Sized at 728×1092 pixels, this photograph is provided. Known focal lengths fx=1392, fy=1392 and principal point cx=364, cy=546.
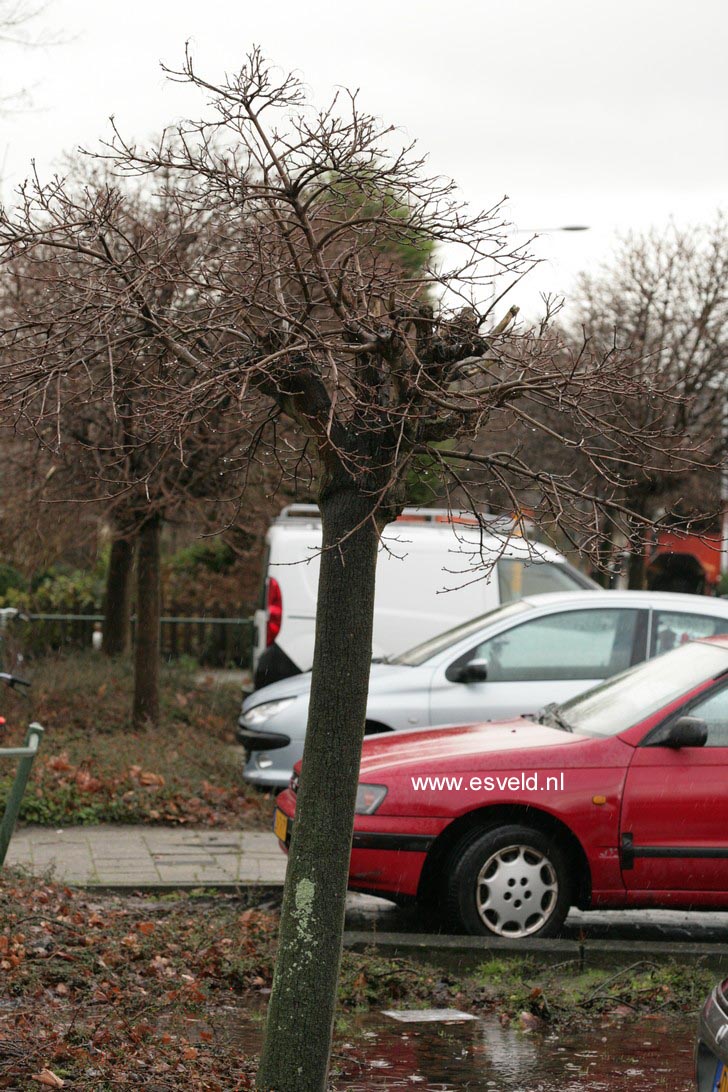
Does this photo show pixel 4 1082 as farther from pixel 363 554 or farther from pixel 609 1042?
pixel 609 1042

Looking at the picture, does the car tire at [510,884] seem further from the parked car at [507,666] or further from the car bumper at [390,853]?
the parked car at [507,666]

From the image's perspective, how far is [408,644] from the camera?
12.7 m

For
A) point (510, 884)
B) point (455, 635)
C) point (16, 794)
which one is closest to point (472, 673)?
point (455, 635)

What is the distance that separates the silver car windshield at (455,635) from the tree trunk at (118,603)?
19.6ft

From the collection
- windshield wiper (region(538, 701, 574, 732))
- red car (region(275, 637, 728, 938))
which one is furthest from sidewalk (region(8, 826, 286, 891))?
windshield wiper (region(538, 701, 574, 732))

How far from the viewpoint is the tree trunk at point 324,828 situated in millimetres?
4078

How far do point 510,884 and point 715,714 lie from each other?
1.35 meters

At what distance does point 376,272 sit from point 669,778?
11.6 ft

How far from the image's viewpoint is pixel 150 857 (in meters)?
8.82

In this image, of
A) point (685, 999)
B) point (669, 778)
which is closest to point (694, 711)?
point (669, 778)

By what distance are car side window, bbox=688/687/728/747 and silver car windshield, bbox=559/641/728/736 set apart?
4.1 inches

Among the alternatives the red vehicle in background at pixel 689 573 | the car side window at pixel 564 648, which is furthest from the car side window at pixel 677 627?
the red vehicle in background at pixel 689 573

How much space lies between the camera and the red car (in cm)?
677

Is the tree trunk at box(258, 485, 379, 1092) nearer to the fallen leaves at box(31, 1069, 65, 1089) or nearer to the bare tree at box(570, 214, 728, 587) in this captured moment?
the fallen leaves at box(31, 1069, 65, 1089)
